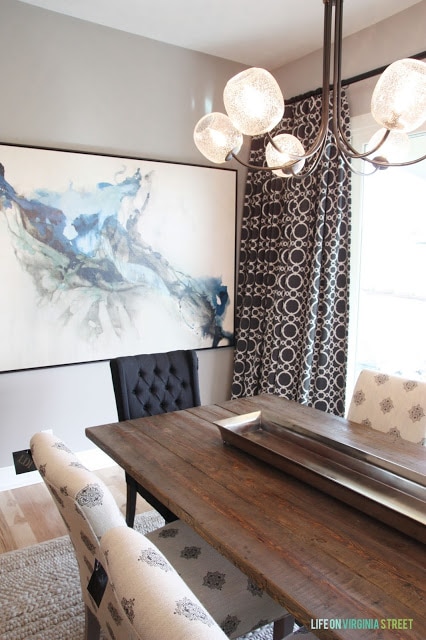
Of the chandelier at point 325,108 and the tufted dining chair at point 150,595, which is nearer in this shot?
the tufted dining chair at point 150,595

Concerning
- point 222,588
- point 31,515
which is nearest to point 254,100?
point 222,588

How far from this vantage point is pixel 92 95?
303cm

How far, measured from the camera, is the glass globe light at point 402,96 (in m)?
1.38

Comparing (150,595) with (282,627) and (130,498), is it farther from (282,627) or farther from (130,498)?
(130,498)

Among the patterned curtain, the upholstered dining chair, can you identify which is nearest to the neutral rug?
the upholstered dining chair

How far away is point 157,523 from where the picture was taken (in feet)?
8.68

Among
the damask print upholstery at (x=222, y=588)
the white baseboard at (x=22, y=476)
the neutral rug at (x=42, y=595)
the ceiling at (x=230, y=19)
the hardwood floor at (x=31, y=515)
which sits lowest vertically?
the neutral rug at (x=42, y=595)

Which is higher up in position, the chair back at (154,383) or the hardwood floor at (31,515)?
the chair back at (154,383)

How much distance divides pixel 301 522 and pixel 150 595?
2.12 ft

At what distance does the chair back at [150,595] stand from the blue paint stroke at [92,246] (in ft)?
7.42

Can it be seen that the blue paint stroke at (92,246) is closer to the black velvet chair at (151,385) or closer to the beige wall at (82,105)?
the beige wall at (82,105)

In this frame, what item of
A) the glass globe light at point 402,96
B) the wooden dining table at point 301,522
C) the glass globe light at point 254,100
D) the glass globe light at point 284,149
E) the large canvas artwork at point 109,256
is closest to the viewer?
the wooden dining table at point 301,522

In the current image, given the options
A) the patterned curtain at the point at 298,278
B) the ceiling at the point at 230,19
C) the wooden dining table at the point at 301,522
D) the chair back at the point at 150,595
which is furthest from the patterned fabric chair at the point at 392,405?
the ceiling at the point at 230,19

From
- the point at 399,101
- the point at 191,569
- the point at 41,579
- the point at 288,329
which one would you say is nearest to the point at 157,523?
the point at 41,579
